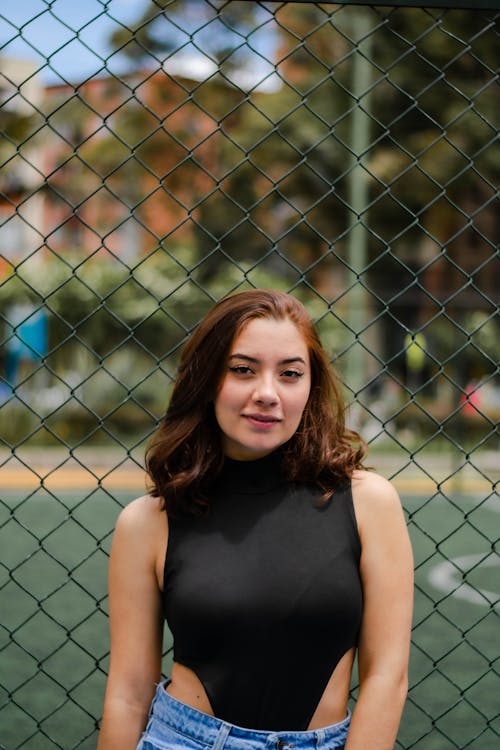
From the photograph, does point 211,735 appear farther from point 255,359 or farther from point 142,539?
point 255,359

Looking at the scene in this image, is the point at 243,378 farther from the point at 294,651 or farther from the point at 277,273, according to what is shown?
the point at 277,273

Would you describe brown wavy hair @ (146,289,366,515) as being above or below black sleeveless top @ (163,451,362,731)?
above

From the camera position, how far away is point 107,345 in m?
19.1

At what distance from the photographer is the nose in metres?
1.77

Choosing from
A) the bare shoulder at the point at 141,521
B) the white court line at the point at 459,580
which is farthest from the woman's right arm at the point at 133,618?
the white court line at the point at 459,580

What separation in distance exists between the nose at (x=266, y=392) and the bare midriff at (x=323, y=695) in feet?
1.62

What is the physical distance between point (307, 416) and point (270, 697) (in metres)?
0.54

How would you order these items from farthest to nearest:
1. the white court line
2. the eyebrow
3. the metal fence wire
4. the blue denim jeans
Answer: the metal fence wire, the white court line, the eyebrow, the blue denim jeans

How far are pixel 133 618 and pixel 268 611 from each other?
0.28 metres

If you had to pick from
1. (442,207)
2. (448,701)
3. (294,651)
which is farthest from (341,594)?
(442,207)

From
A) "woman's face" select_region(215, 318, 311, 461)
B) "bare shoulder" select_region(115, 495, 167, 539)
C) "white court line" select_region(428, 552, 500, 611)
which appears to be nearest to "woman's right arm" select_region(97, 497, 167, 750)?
"bare shoulder" select_region(115, 495, 167, 539)

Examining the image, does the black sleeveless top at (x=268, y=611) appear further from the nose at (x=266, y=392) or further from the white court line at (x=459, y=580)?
the white court line at (x=459, y=580)

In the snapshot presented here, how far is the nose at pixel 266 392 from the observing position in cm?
177

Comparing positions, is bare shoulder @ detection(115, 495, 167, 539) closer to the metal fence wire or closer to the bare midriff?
the bare midriff
